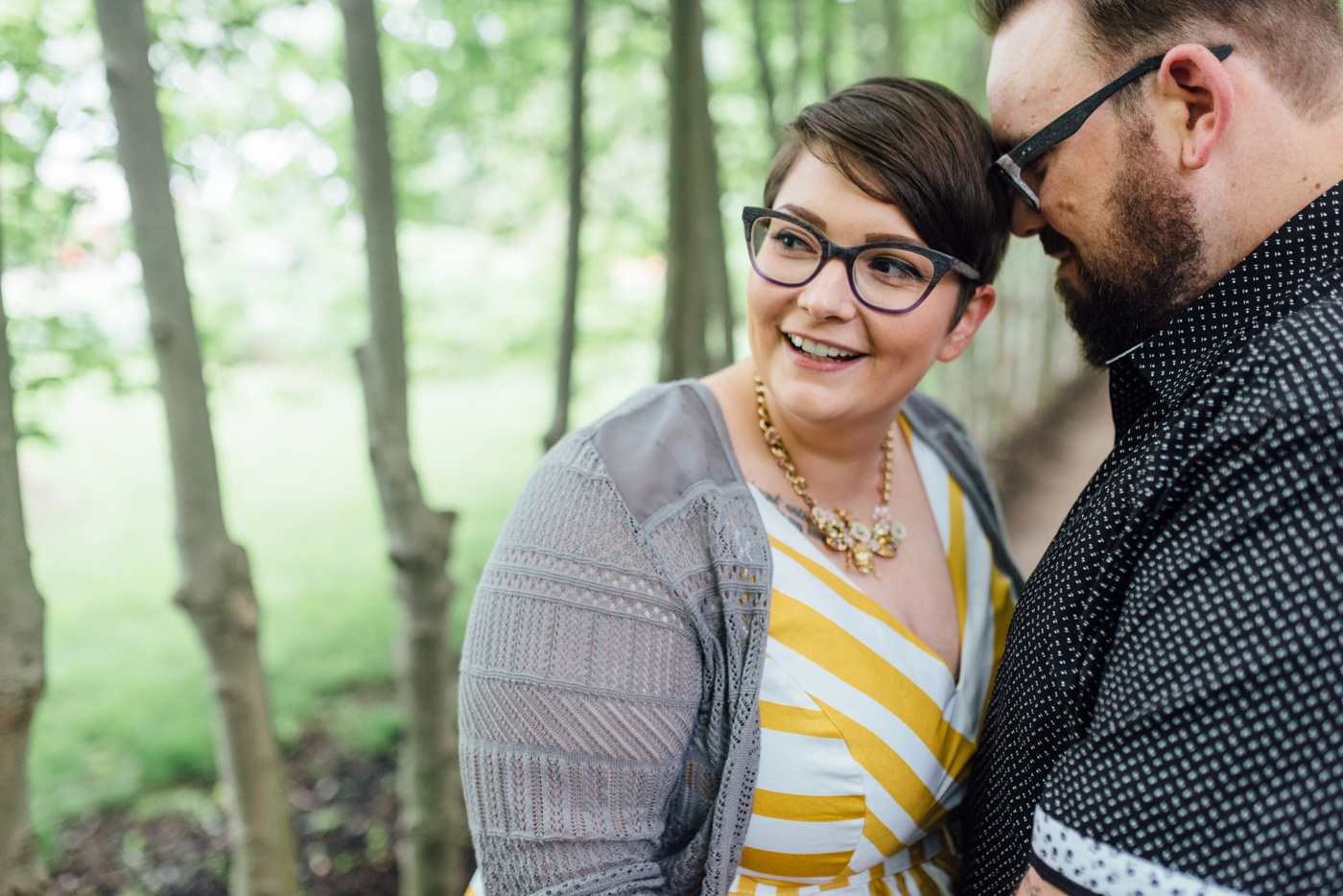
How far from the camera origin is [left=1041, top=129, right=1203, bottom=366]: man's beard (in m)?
1.61

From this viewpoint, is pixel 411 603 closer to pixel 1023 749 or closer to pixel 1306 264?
pixel 1023 749

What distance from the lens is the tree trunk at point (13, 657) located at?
1.97 metres

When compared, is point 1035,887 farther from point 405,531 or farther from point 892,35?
point 892,35

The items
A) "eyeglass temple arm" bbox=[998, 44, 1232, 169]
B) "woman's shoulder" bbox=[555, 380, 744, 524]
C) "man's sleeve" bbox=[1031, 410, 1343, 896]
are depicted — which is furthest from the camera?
"woman's shoulder" bbox=[555, 380, 744, 524]

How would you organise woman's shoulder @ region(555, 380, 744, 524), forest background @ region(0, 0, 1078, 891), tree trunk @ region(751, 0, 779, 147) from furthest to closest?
tree trunk @ region(751, 0, 779, 147) < forest background @ region(0, 0, 1078, 891) < woman's shoulder @ region(555, 380, 744, 524)

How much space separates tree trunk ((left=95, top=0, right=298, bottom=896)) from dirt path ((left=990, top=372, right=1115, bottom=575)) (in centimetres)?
367

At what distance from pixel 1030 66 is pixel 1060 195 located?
24 cm

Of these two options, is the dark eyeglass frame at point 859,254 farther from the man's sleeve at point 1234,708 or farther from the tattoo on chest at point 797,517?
the man's sleeve at point 1234,708

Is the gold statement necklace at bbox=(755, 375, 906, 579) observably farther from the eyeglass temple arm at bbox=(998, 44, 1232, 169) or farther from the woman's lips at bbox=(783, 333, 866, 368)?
the eyeglass temple arm at bbox=(998, 44, 1232, 169)

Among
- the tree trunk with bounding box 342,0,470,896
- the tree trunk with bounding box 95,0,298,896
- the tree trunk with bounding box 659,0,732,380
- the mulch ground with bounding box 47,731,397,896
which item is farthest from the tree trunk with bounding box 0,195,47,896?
the tree trunk with bounding box 659,0,732,380

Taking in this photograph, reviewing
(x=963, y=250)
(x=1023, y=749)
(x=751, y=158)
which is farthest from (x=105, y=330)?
(x=751, y=158)

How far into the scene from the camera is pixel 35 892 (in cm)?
209

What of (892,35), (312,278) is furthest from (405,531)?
(892,35)

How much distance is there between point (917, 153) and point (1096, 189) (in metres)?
0.33
